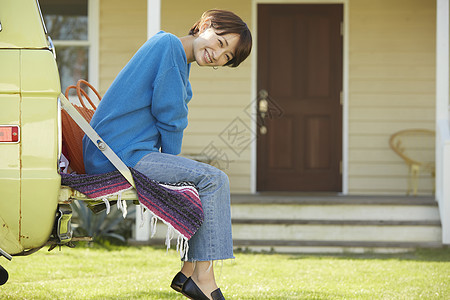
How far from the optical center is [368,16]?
337 inches

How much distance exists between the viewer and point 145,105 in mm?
3111

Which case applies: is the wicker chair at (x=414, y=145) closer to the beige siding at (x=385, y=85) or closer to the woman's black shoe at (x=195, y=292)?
the beige siding at (x=385, y=85)

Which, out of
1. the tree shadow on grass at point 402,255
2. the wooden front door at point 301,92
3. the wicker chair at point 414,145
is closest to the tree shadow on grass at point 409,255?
the tree shadow on grass at point 402,255

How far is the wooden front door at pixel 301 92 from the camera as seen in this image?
8.61 meters

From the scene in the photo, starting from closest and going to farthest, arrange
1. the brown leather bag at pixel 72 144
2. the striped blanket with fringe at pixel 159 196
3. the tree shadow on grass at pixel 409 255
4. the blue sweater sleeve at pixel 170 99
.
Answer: the striped blanket with fringe at pixel 159 196 → the blue sweater sleeve at pixel 170 99 → the brown leather bag at pixel 72 144 → the tree shadow on grass at pixel 409 255

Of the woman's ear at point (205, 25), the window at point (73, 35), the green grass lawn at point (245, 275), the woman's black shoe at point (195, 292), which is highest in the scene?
the window at point (73, 35)

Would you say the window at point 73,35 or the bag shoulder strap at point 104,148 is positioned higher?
the window at point 73,35

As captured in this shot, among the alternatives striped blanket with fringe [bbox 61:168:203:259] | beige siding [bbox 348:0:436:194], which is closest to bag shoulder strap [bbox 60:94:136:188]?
striped blanket with fringe [bbox 61:168:203:259]

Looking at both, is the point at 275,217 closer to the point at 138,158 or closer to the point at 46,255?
the point at 46,255

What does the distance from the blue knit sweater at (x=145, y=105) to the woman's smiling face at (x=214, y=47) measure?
97 mm

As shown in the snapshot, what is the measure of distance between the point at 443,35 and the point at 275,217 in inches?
102

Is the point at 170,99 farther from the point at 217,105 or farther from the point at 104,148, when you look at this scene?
the point at 217,105

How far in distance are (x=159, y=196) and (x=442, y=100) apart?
4.97 meters

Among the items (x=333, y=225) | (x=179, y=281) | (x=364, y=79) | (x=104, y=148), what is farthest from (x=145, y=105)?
(x=364, y=79)
